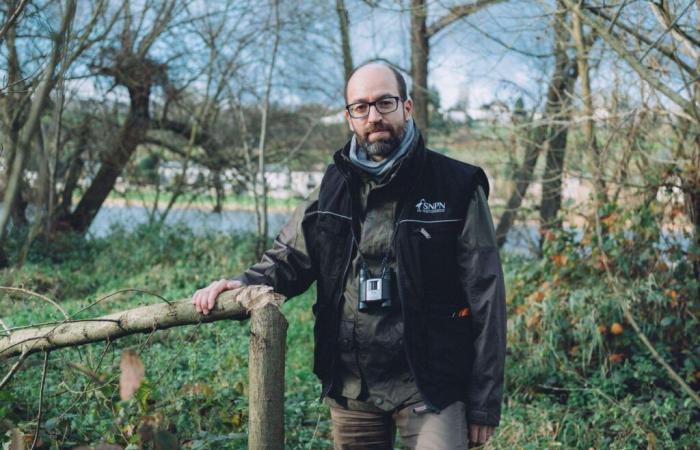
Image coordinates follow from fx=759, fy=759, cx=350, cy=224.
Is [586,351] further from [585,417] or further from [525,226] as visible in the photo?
[525,226]

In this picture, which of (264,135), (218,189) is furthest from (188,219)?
(264,135)

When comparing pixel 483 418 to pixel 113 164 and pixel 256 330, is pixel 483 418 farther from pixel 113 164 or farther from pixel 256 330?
pixel 113 164

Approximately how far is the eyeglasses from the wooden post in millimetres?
868

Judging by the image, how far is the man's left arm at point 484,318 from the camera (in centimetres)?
Result: 290

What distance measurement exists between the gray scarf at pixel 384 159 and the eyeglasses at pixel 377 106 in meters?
0.10

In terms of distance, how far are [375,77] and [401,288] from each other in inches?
34.3

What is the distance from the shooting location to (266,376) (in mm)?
2826

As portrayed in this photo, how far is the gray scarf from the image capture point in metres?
3.00

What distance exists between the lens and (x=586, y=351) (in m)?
6.27

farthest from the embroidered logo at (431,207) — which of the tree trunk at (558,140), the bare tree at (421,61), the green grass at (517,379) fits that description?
the bare tree at (421,61)

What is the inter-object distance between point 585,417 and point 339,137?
9273 mm

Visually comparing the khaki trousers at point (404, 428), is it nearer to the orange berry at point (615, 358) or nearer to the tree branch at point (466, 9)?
A: the orange berry at point (615, 358)

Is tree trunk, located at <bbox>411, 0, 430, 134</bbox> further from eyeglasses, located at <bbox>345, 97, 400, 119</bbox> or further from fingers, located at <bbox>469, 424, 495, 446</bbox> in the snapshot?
fingers, located at <bbox>469, 424, 495, 446</bbox>

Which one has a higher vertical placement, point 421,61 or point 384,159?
Answer: point 421,61
